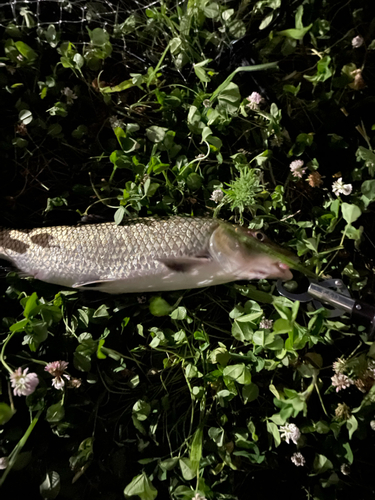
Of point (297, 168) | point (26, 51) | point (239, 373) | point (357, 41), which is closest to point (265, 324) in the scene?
point (239, 373)

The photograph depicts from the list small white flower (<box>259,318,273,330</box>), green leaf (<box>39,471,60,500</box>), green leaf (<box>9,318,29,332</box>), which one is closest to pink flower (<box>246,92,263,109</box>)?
small white flower (<box>259,318,273,330</box>)

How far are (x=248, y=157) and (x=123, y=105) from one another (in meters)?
0.75

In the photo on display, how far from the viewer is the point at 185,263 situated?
1695mm

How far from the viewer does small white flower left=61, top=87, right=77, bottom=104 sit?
1.94 metres

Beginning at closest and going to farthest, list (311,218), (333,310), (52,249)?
(333,310)
(52,249)
(311,218)

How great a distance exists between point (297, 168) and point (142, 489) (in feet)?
5.40

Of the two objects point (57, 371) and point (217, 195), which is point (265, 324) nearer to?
point (217, 195)

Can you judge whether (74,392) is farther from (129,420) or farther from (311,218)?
(311,218)

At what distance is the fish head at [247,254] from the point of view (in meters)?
1.64

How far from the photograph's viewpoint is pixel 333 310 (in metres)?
1.62

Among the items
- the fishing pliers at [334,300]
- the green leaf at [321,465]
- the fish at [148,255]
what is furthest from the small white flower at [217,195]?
the green leaf at [321,465]

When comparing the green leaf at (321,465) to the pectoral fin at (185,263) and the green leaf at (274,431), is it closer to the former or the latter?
the green leaf at (274,431)

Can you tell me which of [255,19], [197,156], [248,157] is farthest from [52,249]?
[255,19]

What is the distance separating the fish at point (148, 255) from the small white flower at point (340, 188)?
0.40 m
